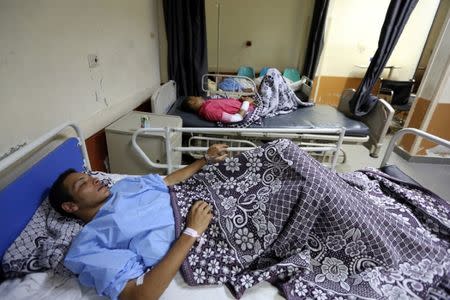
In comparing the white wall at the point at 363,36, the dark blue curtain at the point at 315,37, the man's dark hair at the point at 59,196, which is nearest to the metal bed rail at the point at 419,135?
the man's dark hair at the point at 59,196

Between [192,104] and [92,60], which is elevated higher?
[92,60]

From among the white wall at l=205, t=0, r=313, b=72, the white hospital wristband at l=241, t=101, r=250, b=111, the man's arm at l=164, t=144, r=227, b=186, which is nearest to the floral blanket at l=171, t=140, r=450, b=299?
the man's arm at l=164, t=144, r=227, b=186

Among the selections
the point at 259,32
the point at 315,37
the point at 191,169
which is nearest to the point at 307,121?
the point at 191,169

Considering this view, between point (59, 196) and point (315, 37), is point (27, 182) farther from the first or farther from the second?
point (315, 37)

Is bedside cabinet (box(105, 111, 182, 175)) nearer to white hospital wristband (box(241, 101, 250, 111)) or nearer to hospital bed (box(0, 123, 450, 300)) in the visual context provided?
hospital bed (box(0, 123, 450, 300))

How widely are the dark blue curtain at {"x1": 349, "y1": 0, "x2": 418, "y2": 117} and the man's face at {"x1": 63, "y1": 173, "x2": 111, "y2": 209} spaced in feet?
8.73

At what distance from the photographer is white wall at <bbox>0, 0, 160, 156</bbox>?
1.26 meters

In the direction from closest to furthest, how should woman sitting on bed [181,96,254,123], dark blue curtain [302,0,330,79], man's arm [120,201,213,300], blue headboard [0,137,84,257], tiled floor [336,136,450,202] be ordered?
man's arm [120,201,213,300] < blue headboard [0,137,84,257] < woman sitting on bed [181,96,254,123] < tiled floor [336,136,450,202] < dark blue curtain [302,0,330,79]

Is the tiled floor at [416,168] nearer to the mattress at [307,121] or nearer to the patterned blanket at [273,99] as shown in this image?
the mattress at [307,121]

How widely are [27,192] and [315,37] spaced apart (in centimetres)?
411

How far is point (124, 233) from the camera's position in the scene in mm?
1035

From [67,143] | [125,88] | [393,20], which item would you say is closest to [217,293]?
[67,143]

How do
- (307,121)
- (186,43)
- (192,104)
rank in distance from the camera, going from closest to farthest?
(307,121) → (192,104) → (186,43)

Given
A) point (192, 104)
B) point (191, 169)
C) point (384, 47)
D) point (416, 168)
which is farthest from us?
point (416, 168)
